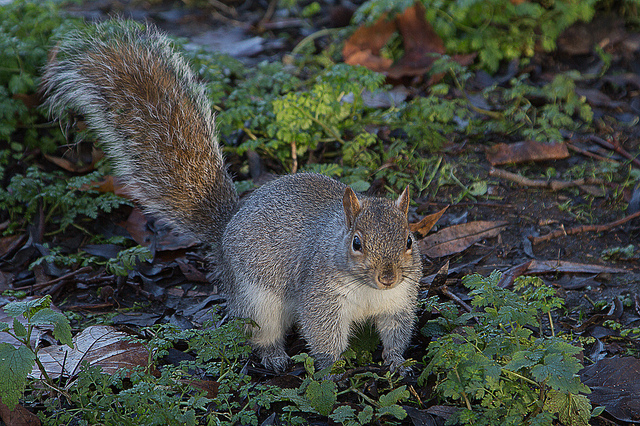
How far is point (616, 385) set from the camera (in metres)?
2.44

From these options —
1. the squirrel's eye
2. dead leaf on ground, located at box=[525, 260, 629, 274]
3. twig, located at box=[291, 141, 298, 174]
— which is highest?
the squirrel's eye

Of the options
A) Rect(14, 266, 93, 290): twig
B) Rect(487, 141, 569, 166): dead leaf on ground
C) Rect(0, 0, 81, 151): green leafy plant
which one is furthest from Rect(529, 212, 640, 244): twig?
Rect(0, 0, 81, 151): green leafy plant

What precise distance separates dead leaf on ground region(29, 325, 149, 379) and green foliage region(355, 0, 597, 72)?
340 centimetres

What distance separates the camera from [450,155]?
426cm

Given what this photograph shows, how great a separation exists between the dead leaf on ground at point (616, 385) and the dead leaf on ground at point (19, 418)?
2168 millimetres

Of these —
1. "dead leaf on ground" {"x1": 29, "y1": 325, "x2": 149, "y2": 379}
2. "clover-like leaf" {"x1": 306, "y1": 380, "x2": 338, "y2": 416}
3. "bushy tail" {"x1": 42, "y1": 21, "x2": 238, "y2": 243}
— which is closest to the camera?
"clover-like leaf" {"x1": 306, "y1": 380, "x2": 338, "y2": 416}

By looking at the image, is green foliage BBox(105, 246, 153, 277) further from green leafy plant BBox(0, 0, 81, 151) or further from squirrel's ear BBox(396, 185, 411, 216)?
squirrel's ear BBox(396, 185, 411, 216)

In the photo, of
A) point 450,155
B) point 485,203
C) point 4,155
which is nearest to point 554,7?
point 450,155

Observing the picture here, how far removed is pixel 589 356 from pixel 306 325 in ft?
4.14

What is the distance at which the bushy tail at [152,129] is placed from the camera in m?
Answer: 3.21

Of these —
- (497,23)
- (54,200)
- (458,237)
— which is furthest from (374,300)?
(497,23)

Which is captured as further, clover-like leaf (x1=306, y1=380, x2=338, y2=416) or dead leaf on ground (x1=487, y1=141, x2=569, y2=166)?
dead leaf on ground (x1=487, y1=141, x2=569, y2=166)

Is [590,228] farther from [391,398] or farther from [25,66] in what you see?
[25,66]

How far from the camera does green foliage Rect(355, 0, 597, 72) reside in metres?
5.02
